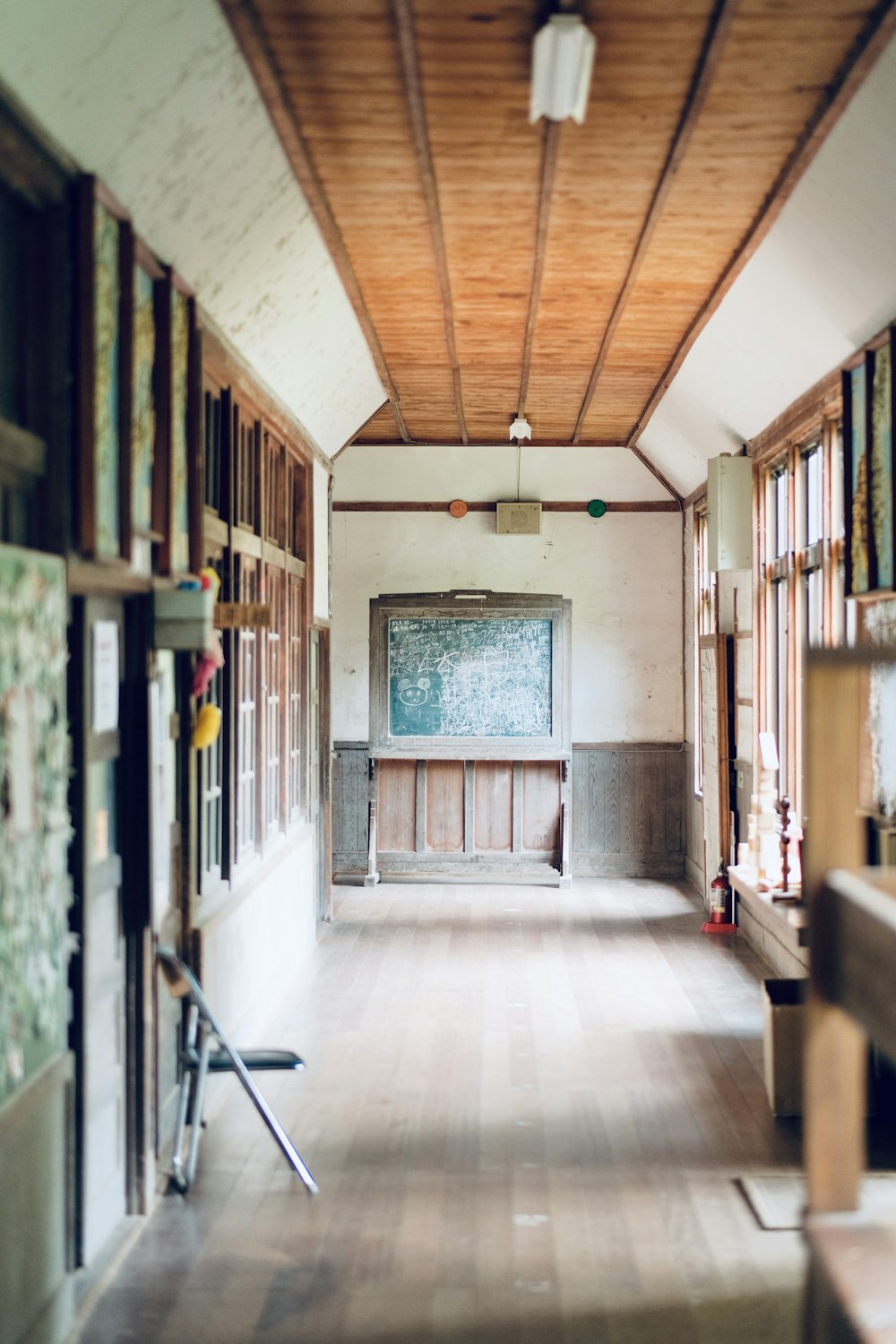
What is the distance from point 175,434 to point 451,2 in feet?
5.24

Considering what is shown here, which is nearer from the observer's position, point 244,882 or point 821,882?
point 821,882

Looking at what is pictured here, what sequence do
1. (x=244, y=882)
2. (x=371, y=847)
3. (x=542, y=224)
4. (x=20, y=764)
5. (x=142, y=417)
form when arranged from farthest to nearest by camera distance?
(x=371, y=847) < (x=244, y=882) < (x=542, y=224) < (x=142, y=417) < (x=20, y=764)

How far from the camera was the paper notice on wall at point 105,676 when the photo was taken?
10.6 ft

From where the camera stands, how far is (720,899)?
7590 millimetres

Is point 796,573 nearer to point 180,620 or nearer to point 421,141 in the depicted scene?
point 421,141

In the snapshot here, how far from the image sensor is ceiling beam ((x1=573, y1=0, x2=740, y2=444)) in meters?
3.12

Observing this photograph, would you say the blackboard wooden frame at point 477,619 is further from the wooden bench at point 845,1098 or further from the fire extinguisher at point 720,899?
the wooden bench at point 845,1098

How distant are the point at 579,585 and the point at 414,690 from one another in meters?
1.61

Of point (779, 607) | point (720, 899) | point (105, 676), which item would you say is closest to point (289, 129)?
point (105, 676)

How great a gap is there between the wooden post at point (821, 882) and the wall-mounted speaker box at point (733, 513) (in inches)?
223

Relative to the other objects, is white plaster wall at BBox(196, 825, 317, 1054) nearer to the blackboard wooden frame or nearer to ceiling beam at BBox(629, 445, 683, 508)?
the blackboard wooden frame

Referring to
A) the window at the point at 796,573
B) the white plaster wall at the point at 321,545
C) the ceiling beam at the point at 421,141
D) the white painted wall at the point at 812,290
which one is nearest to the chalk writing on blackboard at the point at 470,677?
the white plaster wall at the point at 321,545

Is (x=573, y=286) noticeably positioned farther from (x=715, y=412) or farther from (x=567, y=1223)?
(x=567, y=1223)

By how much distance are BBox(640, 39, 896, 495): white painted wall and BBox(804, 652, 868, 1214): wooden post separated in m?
2.63
